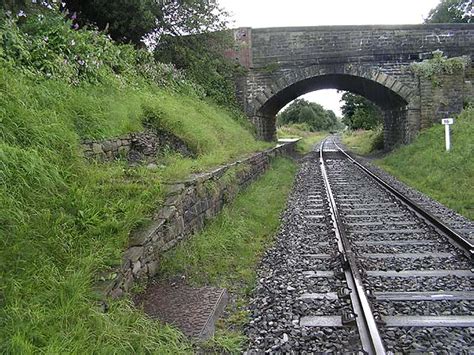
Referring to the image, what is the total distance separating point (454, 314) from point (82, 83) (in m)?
6.63

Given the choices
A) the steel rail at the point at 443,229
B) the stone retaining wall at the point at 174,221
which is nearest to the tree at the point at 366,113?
the steel rail at the point at 443,229

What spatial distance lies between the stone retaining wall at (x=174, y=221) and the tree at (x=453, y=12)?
3624 centimetres

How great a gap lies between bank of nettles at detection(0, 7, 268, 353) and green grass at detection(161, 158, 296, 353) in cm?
58

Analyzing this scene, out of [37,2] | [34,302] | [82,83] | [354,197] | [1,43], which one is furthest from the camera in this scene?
[354,197]

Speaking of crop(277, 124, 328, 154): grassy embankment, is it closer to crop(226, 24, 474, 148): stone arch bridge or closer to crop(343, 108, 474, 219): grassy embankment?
crop(226, 24, 474, 148): stone arch bridge

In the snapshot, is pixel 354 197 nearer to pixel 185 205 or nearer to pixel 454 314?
pixel 185 205

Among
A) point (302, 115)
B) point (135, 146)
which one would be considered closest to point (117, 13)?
point (135, 146)

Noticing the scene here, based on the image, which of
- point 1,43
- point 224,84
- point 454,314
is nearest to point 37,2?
point 1,43

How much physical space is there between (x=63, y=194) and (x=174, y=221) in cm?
130

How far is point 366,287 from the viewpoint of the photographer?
4301mm

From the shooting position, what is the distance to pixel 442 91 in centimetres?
1845

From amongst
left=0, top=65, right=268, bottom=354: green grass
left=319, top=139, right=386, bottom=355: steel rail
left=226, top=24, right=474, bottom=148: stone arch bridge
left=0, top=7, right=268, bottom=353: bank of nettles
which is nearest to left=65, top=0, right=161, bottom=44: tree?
left=0, top=7, right=268, bottom=353: bank of nettles

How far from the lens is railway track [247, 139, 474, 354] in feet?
10.9

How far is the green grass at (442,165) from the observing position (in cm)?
925
